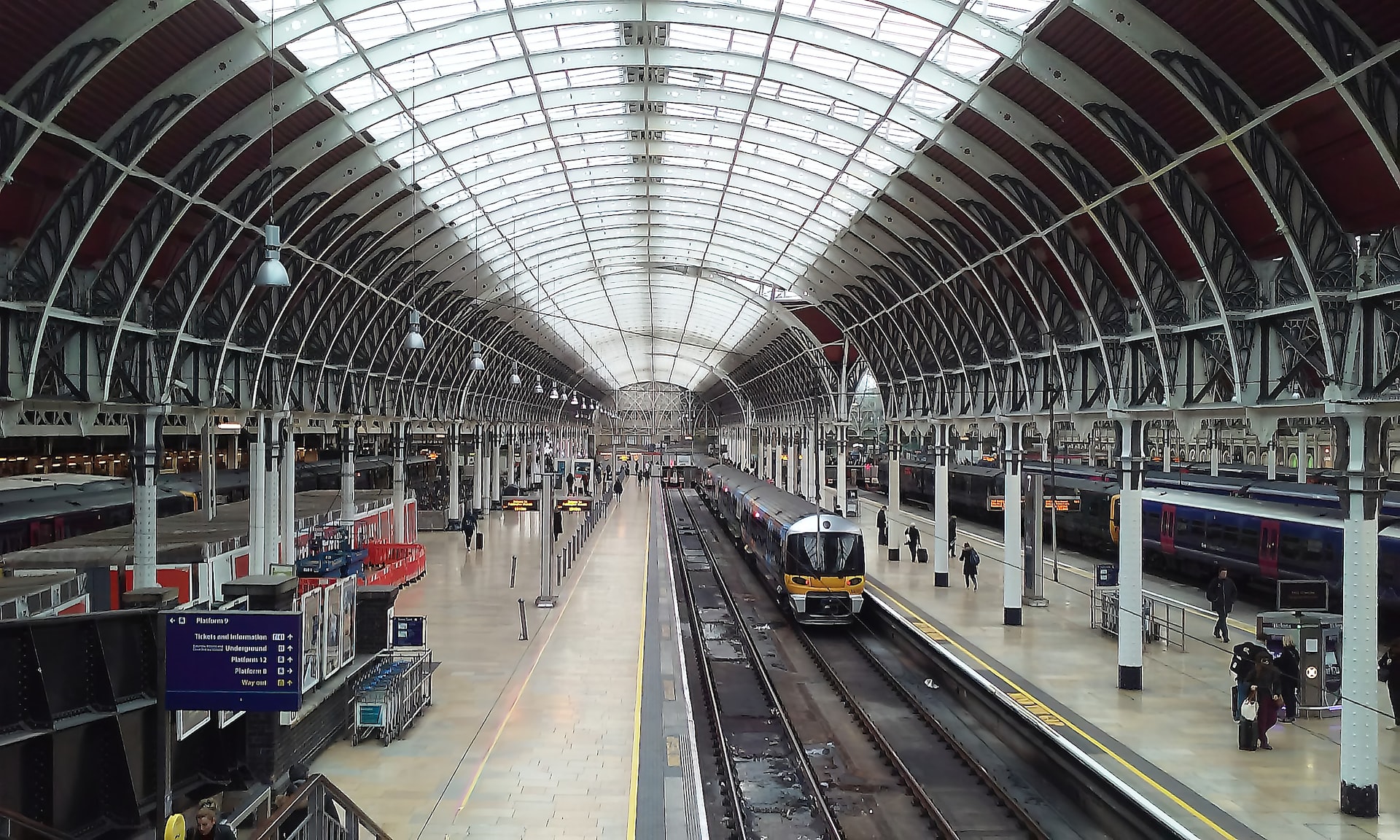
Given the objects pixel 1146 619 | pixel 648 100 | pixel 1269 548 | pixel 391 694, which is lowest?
pixel 1146 619

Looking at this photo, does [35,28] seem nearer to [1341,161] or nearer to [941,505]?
[1341,161]

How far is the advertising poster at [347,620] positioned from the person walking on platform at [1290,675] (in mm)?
14260

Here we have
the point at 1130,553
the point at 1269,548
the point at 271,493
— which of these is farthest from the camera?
the point at 1269,548

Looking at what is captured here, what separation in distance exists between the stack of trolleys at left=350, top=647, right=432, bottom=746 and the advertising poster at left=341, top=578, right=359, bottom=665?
51cm

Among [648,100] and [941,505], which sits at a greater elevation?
[648,100]

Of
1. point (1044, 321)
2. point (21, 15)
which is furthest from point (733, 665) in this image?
point (21, 15)

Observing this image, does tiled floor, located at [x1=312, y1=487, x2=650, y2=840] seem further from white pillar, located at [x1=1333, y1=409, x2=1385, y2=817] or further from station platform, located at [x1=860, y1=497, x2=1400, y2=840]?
white pillar, located at [x1=1333, y1=409, x2=1385, y2=817]

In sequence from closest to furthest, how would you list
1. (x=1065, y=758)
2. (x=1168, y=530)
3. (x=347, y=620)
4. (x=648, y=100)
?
(x=1065, y=758) → (x=347, y=620) → (x=648, y=100) → (x=1168, y=530)

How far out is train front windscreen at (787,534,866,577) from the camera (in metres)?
24.8

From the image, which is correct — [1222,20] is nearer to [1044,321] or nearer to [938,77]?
[938,77]

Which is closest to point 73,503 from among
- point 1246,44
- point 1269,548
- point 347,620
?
point 347,620

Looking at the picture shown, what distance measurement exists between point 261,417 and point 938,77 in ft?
58.6

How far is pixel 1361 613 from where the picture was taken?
460 inches

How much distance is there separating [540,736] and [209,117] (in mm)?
11902
